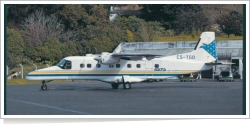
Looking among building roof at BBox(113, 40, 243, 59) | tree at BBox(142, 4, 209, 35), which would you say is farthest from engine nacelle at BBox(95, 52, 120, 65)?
tree at BBox(142, 4, 209, 35)

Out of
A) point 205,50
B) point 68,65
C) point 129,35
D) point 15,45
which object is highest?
point 129,35

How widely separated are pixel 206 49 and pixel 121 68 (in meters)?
4.96

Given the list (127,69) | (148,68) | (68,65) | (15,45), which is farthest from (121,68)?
(15,45)

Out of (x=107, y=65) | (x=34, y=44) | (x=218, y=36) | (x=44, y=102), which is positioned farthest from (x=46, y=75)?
(x=218, y=36)

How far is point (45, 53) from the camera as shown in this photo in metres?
46.5

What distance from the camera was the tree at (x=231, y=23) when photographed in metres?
53.0

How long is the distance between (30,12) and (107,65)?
24.6m

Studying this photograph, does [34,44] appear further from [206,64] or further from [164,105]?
[164,105]

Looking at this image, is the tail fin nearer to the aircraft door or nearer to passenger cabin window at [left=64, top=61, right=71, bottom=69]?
the aircraft door

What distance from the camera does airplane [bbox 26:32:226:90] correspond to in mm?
28984

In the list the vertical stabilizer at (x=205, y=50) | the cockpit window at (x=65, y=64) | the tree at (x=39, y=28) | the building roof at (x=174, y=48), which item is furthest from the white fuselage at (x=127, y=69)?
Result: the tree at (x=39, y=28)

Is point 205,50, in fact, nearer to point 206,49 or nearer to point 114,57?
point 206,49

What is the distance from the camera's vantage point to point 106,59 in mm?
28922

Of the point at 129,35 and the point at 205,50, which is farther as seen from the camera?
the point at 129,35
